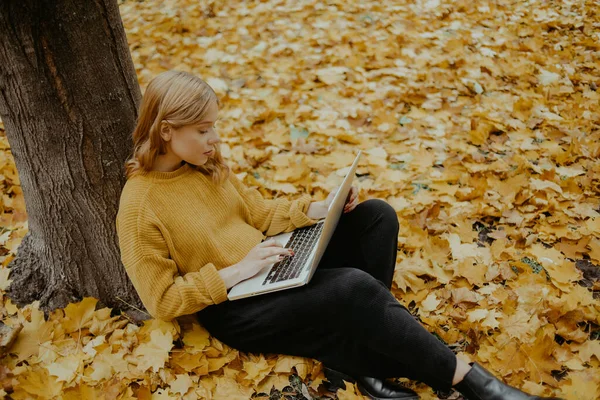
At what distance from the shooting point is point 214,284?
5.92 feet

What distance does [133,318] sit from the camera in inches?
87.9

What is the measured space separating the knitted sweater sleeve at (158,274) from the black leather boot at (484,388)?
0.96 m

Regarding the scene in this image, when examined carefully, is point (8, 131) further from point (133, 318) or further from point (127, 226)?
point (133, 318)

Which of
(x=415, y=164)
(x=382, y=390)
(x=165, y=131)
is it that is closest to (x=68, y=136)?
(x=165, y=131)

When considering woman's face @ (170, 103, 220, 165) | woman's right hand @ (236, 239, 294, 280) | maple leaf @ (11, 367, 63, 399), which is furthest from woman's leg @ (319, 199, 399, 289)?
maple leaf @ (11, 367, 63, 399)

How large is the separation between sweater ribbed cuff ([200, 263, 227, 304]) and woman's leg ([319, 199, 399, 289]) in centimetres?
58

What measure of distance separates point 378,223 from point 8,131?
161 cm

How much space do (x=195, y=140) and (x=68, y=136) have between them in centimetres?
53

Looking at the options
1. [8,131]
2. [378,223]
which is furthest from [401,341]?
[8,131]

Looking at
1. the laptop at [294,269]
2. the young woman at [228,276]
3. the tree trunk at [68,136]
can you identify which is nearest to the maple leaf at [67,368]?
the tree trunk at [68,136]

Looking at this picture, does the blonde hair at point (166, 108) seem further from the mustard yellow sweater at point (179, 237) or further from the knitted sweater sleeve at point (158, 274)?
A: the knitted sweater sleeve at point (158, 274)

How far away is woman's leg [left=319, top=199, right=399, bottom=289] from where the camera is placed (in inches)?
82.7

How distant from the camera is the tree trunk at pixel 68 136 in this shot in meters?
1.71

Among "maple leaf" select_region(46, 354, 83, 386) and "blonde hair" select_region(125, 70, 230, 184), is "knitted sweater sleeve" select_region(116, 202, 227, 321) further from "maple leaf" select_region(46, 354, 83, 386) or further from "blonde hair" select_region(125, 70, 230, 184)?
"maple leaf" select_region(46, 354, 83, 386)
